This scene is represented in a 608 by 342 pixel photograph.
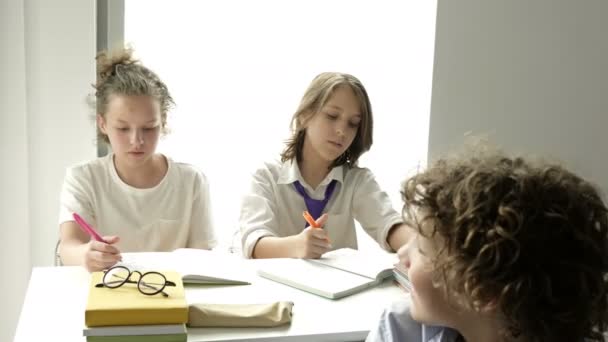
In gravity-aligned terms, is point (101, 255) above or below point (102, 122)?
below

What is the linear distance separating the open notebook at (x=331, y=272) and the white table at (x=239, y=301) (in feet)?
0.06

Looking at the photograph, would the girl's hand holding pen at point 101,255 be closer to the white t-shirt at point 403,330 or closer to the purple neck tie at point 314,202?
the white t-shirt at point 403,330

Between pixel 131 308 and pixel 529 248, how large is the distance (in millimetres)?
719

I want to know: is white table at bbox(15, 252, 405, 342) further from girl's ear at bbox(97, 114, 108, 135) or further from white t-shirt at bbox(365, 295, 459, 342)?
girl's ear at bbox(97, 114, 108, 135)

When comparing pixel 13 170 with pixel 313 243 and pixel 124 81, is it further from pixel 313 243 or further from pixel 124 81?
pixel 313 243

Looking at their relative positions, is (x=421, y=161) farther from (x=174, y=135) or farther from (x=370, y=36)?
(x=174, y=135)

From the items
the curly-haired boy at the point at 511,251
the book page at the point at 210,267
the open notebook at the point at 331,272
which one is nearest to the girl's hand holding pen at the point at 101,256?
the book page at the point at 210,267

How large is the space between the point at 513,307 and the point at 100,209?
145 centimetres

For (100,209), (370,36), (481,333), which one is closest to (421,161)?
(370,36)

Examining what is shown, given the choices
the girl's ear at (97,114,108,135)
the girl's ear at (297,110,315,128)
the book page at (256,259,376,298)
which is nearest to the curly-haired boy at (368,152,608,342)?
the book page at (256,259,376,298)

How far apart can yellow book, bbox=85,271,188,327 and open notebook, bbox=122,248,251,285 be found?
0.76 feet

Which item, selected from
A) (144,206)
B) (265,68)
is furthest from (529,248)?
(265,68)

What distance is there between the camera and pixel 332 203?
2.29m

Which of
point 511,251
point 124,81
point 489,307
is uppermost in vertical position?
point 124,81
